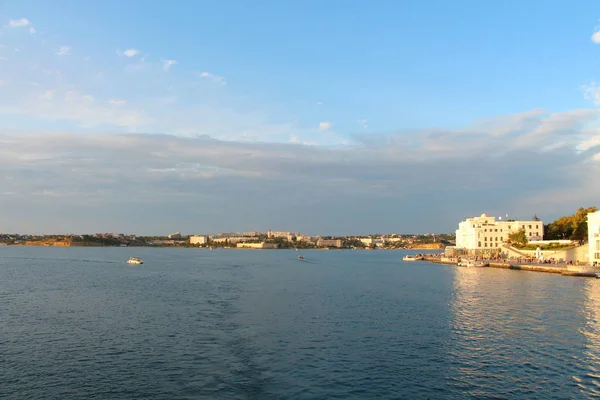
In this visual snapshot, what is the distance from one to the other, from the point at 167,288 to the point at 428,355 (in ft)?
92.4

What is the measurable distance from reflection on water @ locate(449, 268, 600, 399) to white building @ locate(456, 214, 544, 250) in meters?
65.7

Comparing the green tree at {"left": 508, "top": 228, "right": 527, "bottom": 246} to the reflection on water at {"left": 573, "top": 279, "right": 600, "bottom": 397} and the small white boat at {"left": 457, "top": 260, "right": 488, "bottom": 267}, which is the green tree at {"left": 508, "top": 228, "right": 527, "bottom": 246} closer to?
the small white boat at {"left": 457, "top": 260, "right": 488, "bottom": 267}

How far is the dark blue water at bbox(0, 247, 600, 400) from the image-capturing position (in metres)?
14.8

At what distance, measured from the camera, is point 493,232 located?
335ft

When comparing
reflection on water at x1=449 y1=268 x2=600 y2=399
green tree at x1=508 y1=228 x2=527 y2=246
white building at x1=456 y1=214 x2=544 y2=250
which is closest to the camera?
reflection on water at x1=449 y1=268 x2=600 y2=399

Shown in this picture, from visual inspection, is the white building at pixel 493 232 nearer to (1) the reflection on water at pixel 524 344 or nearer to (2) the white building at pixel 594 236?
(2) the white building at pixel 594 236

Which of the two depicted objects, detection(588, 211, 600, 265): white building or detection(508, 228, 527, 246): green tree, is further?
detection(508, 228, 527, 246): green tree

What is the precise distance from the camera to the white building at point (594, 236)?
56.2 metres

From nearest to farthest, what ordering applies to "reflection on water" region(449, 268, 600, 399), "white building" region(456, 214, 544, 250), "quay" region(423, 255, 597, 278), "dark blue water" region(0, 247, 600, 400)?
"dark blue water" region(0, 247, 600, 400) → "reflection on water" region(449, 268, 600, 399) → "quay" region(423, 255, 597, 278) → "white building" region(456, 214, 544, 250)

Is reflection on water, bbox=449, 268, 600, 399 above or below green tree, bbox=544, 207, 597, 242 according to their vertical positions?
below

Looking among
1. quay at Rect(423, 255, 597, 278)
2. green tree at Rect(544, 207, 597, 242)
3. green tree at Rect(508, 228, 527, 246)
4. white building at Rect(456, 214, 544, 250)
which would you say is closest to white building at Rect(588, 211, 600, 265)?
quay at Rect(423, 255, 597, 278)

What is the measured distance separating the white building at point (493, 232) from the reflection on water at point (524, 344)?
2587 inches

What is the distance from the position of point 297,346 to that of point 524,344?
994 cm

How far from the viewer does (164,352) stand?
18.7 m
